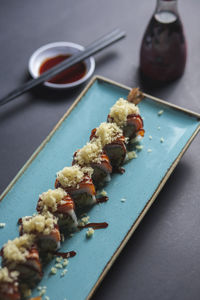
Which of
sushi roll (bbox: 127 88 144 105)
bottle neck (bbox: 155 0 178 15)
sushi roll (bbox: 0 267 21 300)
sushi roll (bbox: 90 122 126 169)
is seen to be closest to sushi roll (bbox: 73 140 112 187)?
sushi roll (bbox: 90 122 126 169)

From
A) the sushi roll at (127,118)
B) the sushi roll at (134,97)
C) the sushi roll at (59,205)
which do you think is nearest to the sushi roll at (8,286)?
the sushi roll at (59,205)

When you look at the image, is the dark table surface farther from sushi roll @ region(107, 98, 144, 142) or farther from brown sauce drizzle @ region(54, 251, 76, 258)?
sushi roll @ region(107, 98, 144, 142)

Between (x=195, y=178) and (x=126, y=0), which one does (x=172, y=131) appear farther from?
(x=126, y=0)

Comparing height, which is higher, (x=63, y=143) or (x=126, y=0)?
(x=126, y=0)

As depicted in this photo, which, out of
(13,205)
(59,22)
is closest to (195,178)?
(13,205)

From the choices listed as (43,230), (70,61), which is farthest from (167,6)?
(43,230)

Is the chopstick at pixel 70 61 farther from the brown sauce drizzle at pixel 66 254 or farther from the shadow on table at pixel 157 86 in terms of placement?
the brown sauce drizzle at pixel 66 254
